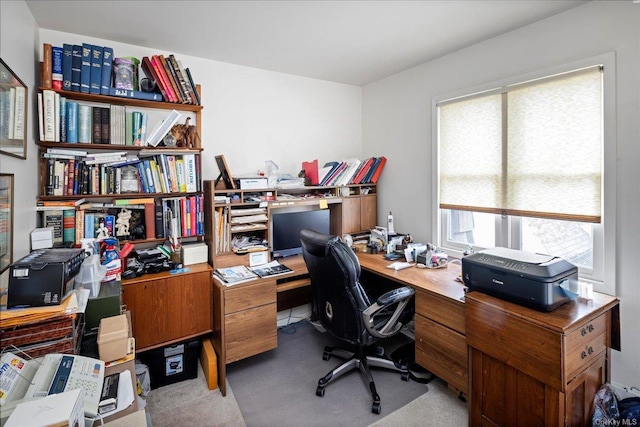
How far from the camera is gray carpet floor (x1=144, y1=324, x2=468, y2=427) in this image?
1.88 metres

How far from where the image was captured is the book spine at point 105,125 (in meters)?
2.14

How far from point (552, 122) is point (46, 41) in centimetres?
341

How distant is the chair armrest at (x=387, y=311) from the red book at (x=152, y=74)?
206 cm

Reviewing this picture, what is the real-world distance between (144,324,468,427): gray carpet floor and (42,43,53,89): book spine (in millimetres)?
2101

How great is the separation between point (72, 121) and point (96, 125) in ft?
0.43

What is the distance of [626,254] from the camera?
5.91 ft

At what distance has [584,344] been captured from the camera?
1.48m

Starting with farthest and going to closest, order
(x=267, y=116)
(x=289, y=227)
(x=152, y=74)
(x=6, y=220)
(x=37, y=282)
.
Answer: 1. (x=267, y=116)
2. (x=289, y=227)
3. (x=152, y=74)
4. (x=6, y=220)
5. (x=37, y=282)

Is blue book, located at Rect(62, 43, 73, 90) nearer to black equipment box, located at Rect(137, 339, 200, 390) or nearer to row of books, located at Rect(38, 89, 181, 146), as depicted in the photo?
row of books, located at Rect(38, 89, 181, 146)

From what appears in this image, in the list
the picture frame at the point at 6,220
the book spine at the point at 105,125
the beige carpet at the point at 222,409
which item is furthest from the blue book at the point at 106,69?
the beige carpet at the point at 222,409

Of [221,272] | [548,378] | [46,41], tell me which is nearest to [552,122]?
[548,378]

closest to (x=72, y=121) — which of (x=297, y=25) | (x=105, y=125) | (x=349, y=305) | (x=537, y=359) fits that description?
(x=105, y=125)

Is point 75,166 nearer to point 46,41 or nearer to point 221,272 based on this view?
point 46,41

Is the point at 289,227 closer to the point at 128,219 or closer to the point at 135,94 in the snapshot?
the point at 128,219
